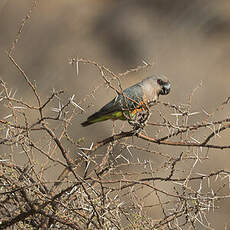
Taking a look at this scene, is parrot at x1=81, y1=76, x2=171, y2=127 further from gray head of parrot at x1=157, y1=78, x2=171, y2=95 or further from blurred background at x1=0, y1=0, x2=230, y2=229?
blurred background at x1=0, y1=0, x2=230, y2=229

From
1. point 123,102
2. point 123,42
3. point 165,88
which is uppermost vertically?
point 123,42

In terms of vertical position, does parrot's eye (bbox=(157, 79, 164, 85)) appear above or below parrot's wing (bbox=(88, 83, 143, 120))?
above

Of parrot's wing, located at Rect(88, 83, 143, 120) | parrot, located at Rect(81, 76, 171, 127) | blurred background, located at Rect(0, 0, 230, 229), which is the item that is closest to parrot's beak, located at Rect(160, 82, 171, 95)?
parrot, located at Rect(81, 76, 171, 127)

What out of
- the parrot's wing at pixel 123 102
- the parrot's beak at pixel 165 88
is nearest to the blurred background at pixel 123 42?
the parrot's beak at pixel 165 88

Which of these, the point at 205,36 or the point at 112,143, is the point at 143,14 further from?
the point at 112,143

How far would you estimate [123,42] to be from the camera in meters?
7.23

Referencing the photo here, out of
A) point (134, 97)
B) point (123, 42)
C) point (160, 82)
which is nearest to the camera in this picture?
point (134, 97)

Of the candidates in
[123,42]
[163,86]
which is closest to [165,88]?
[163,86]

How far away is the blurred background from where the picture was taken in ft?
21.3

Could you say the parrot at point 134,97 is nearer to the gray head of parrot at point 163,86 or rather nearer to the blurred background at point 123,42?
the gray head of parrot at point 163,86

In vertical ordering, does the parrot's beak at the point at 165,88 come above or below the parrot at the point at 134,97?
above

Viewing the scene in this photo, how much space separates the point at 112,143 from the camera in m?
2.42

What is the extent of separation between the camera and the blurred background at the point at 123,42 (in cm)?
650

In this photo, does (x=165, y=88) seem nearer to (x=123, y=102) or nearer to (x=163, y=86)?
(x=163, y=86)
